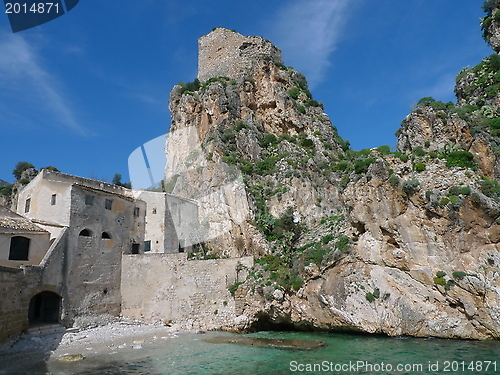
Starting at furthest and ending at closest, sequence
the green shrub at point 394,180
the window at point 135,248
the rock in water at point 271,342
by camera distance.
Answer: the window at point 135,248 < the green shrub at point 394,180 < the rock in water at point 271,342

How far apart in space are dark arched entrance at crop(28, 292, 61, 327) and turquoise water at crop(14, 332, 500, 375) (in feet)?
23.3

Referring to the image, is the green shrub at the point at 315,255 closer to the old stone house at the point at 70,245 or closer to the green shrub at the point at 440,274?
the green shrub at the point at 440,274

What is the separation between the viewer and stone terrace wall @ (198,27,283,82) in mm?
40281

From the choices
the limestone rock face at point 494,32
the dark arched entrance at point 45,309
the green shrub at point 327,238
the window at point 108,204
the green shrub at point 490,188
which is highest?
the limestone rock face at point 494,32

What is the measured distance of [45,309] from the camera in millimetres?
22125

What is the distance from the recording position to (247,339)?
19.1 m

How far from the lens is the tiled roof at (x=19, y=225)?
67.6ft

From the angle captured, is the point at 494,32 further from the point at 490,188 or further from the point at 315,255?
the point at 315,255

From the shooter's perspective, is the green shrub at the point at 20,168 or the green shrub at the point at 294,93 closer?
the green shrub at the point at 294,93

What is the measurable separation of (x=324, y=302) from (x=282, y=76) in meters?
27.9

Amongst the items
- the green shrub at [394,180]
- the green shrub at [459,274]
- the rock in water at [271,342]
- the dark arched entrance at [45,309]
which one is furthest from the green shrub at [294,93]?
the dark arched entrance at [45,309]

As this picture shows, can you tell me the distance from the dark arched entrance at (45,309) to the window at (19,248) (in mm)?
2941

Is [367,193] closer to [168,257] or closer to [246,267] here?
[246,267]

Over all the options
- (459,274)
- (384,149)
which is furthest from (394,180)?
(459,274)
